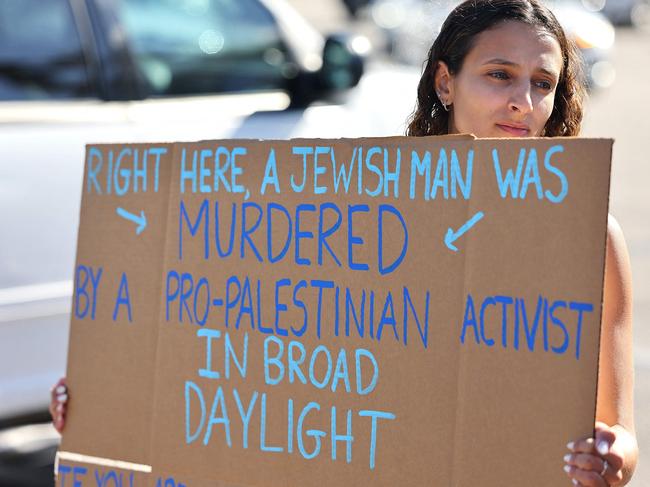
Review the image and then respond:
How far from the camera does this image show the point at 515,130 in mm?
2209

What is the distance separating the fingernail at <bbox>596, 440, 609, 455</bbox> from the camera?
1819 mm

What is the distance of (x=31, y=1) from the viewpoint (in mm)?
3795

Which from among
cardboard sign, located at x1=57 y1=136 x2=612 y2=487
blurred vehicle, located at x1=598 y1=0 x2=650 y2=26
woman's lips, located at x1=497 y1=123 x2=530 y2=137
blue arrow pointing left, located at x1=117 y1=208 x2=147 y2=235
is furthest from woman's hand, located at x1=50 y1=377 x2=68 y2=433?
blurred vehicle, located at x1=598 y1=0 x2=650 y2=26

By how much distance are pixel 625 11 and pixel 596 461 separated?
25.4 m

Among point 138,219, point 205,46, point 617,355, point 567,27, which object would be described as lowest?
point 617,355

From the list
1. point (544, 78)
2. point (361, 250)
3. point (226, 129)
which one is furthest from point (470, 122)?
point (226, 129)

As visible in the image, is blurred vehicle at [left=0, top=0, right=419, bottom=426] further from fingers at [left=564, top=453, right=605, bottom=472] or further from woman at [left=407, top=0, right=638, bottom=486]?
fingers at [left=564, top=453, right=605, bottom=472]

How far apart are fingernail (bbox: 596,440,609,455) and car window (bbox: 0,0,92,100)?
2.51 metres

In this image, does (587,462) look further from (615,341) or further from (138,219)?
(138,219)

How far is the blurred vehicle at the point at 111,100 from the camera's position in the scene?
357 cm

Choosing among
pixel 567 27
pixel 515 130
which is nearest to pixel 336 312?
pixel 515 130

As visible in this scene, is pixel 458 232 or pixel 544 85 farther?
pixel 544 85

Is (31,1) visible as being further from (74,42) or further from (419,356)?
(419,356)

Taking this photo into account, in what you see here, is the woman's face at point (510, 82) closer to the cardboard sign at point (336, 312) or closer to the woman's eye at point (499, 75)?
the woman's eye at point (499, 75)
